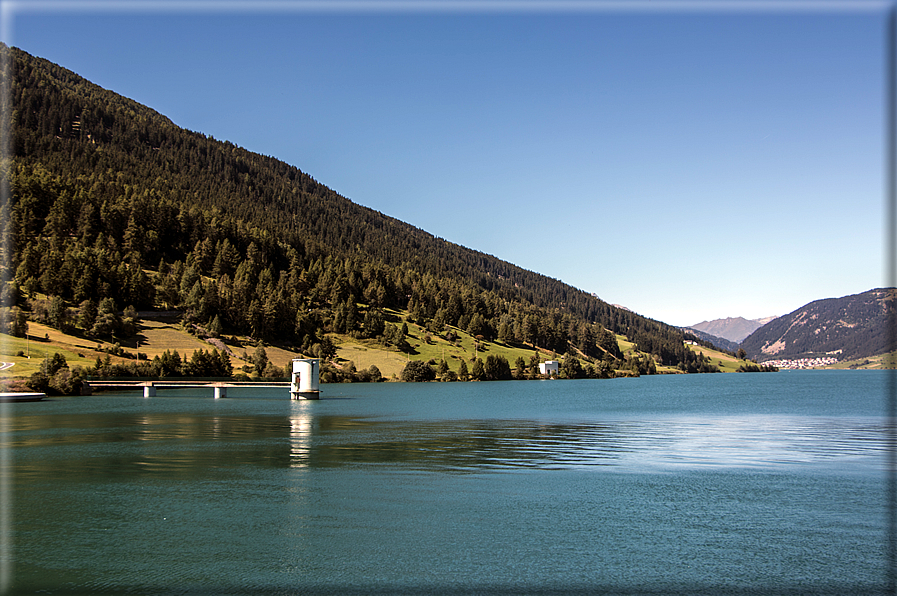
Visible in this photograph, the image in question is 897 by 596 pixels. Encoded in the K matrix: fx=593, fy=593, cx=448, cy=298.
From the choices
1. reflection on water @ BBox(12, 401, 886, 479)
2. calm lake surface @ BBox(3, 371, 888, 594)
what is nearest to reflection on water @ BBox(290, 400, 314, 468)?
reflection on water @ BBox(12, 401, 886, 479)

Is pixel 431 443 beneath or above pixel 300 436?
above

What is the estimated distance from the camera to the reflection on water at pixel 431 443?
3231 centimetres

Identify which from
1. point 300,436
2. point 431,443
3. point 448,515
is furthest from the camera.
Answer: point 300,436

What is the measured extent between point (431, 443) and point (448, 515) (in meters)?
A: 20.1

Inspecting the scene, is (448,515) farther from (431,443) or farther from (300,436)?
(300,436)

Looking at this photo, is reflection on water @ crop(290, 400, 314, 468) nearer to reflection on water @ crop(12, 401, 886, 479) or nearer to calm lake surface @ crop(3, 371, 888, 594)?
reflection on water @ crop(12, 401, 886, 479)

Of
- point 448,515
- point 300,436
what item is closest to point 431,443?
point 300,436

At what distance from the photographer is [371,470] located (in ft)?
96.3

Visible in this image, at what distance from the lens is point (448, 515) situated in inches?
810

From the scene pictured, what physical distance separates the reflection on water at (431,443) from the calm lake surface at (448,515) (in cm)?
34

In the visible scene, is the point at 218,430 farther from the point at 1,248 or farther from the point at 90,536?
the point at 1,248

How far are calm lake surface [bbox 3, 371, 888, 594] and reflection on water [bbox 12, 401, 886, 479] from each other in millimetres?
336

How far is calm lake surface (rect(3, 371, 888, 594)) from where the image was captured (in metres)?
15.1

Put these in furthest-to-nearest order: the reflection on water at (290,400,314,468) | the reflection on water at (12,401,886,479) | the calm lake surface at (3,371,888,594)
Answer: the reflection on water at (290,400,314,468)
the reflection on water at (12,401,886,479)
the calm lake surface at (3,371,888,594)
